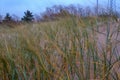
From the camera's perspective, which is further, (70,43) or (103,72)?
(70,43)

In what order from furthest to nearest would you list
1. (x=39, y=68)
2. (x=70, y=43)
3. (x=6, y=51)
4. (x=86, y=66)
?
(x=6, y=51), (x=70, y=43), (x=39, y=68), (x=86, y=66)

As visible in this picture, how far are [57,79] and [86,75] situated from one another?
187mm

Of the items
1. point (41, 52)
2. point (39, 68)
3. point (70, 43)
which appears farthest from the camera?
point (70, 43)

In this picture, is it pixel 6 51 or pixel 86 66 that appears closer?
pixel 86 66

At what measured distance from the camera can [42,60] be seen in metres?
2.21

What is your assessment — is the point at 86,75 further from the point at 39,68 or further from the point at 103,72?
the point at 39,68

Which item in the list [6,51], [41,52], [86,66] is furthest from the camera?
[6,51]

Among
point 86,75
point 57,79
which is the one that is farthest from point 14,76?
point 86,75

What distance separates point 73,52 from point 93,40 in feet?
0.57

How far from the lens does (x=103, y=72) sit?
1879 millimetres

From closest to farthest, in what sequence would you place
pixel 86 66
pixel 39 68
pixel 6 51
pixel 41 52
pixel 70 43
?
pixel 86 66, pixel 39 68, pixel 41 52, pixel 70 43, pixel 6 51

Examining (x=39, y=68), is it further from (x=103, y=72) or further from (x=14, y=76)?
(x=103, y=72)

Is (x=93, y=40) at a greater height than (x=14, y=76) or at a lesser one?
greater

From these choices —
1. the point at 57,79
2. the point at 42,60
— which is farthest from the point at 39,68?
the point at 57,79
